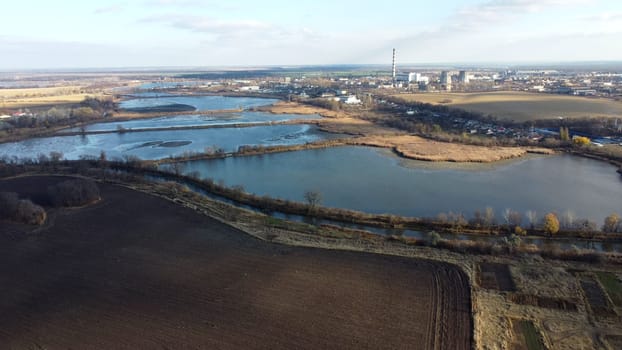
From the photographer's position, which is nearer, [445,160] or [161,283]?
[161,283]

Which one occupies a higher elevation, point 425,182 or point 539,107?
point 539,107

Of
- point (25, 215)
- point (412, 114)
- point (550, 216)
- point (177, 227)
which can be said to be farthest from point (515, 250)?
point (412, 114)

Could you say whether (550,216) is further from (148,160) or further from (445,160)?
(148,160)

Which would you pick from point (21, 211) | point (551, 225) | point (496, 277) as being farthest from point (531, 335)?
point (21, 211)

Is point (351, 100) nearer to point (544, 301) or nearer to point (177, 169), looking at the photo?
point (177, 169)

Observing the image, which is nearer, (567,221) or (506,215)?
(567,221)
